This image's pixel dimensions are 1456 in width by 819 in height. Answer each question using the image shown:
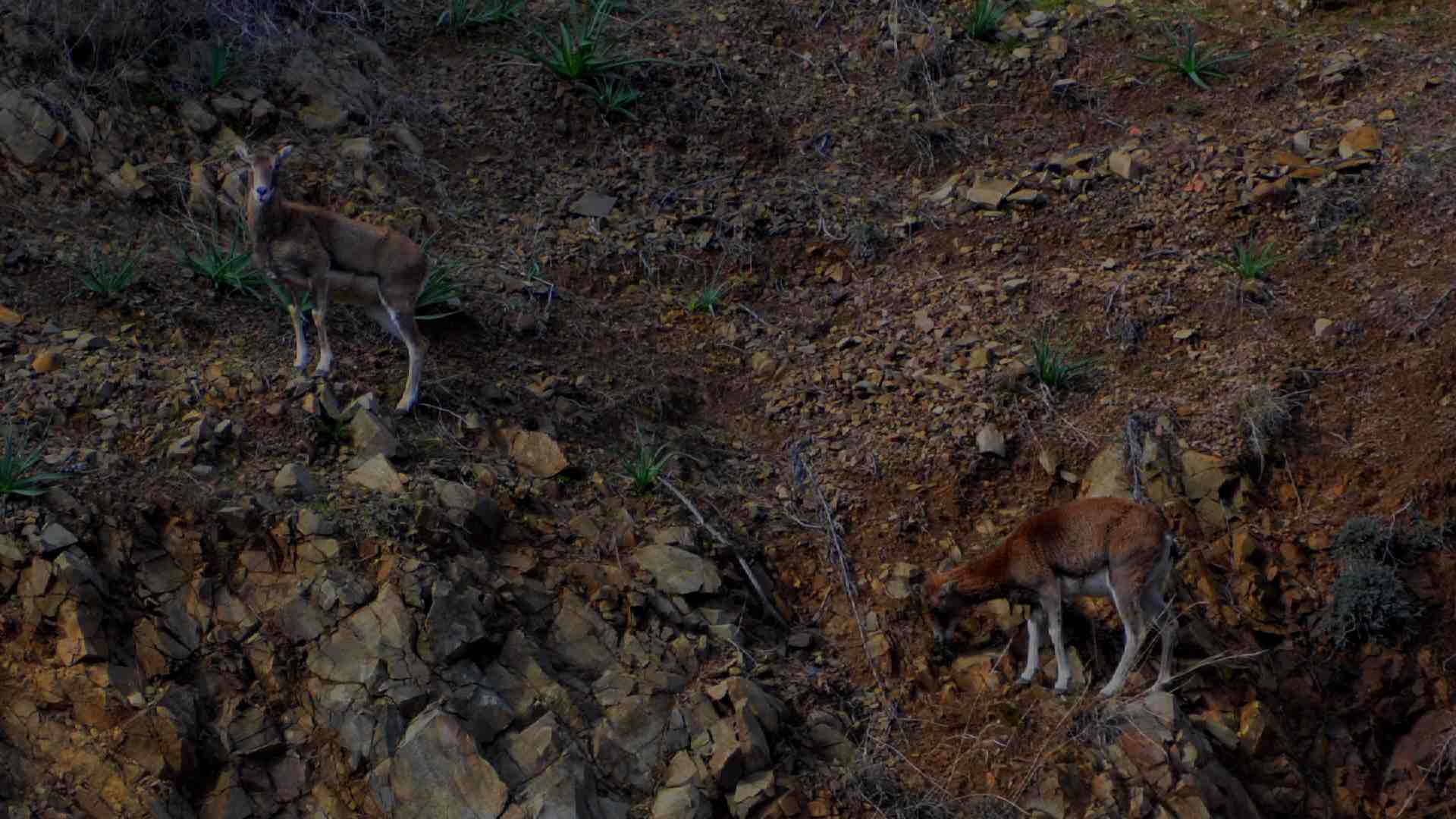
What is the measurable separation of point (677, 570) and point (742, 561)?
23.2 inches

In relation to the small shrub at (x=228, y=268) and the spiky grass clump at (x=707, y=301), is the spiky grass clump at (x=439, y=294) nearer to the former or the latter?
the small shrub at (x=228, y=268)

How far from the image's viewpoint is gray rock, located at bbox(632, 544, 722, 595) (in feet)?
28.7

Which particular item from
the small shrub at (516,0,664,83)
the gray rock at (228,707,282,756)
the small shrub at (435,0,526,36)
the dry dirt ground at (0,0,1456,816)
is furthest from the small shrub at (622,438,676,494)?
the small shrub at (435,0,526,36)

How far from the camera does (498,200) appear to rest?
12.4 meters

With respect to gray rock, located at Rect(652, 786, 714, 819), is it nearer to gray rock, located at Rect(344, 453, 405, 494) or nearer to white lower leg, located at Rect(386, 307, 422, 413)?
gray rock, located at Rect(344, 453, 405, 494)

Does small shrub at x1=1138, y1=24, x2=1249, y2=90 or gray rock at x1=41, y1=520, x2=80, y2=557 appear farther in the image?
small shrub at x1=1138, y1=24, x2=1249, y2=90

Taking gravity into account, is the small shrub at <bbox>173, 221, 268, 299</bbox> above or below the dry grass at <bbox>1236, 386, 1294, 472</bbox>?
above

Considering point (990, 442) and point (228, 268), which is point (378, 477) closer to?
point (228, 268)

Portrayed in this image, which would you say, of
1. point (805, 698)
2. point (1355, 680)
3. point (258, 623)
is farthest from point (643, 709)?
point (1355, 680)

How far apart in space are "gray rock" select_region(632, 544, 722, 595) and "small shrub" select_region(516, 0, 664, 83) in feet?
19.3

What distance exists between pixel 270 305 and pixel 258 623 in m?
3.14

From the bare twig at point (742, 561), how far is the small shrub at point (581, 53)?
5378 millimetres

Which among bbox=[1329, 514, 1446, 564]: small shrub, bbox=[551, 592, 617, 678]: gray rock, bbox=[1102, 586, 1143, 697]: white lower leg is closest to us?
bbox=[551, 592, 617, 678]: gray rock

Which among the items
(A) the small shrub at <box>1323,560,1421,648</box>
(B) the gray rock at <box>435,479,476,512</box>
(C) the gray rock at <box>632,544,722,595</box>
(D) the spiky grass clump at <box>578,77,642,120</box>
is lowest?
(A) the small shrub at <box>1323,560,1421,648</box>
